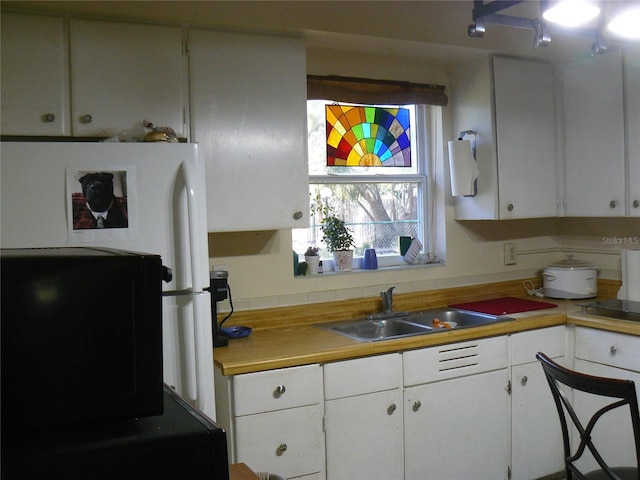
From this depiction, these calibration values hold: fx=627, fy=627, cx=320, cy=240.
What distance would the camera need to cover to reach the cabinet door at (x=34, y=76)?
7.11 ft

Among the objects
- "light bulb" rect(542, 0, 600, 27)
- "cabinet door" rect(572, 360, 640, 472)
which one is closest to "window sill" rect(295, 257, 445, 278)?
"cabinet door" rect(572, 360, 640, 472)

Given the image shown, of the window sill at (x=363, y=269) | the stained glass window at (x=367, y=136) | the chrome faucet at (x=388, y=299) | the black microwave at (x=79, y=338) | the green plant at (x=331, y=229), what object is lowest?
the chrome faucet at (x=388, y=299)

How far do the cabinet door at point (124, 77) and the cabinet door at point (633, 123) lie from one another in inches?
85.2

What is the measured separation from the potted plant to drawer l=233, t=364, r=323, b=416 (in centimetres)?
85

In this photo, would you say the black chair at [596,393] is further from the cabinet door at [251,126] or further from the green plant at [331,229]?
the green plant at [331,229]

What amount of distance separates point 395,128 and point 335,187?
19.3 inches

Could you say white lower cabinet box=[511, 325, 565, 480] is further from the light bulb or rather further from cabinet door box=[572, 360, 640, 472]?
the light bulb

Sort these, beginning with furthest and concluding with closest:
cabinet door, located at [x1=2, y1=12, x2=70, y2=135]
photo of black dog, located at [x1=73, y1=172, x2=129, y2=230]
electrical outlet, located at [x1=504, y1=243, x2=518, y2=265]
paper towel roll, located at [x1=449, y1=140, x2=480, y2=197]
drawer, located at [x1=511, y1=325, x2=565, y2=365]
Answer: electrical outlet, located at [x1=504, y1=243, x2=518, y2=265]
paper towel roll, located at [x1=449, y1=140, x2=480, y2=197]
drawer, located at [x1=511, y1=325, x2=565, y2=365]
cabinet door, located at [x1=2, y1=12, x2=70, y2=135]
photo of black dog, located at [x1=73, y1=172, x2=129, y2=230]

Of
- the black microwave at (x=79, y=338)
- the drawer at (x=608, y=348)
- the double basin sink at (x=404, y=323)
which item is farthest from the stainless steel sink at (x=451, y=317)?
the black microwave at (x=79, y=338)

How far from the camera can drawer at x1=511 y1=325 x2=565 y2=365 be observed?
9.47ft

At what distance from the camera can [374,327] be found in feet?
10.0
